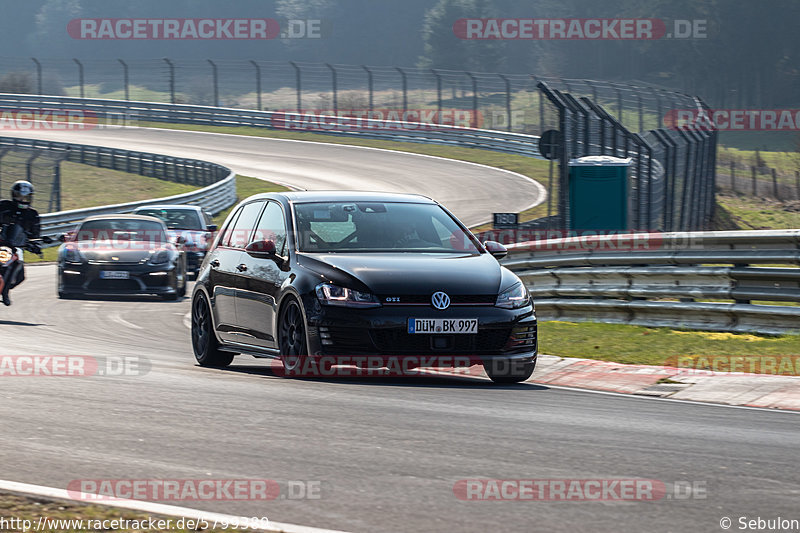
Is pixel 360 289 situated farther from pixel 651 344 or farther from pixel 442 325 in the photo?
pixel 651 344

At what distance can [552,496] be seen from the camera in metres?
5.17

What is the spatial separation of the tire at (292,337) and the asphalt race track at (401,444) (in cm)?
20

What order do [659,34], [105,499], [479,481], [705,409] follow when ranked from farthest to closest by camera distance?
[659,34], [705,409], [479,481], [105,499]

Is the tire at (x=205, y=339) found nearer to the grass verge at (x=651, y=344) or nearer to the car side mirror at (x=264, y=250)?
the car side mirror at (x=264, y=250)

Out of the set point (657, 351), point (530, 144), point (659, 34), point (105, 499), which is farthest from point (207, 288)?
point (659, 34)

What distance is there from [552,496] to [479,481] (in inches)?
14.8

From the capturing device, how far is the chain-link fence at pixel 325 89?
48.6m

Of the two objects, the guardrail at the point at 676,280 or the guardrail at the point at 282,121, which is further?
the guardrail at the point at 282,121

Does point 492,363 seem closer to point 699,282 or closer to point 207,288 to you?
point 207,288

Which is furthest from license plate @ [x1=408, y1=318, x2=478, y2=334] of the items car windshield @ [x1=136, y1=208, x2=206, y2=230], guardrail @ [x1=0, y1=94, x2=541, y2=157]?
guardrail @ [x1=0, y1=94, x2=541, y2=157]

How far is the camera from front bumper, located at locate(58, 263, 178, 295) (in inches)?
718

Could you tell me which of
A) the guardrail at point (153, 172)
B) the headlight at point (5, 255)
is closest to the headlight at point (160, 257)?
the headlight at point (5, 255)

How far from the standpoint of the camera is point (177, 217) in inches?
933

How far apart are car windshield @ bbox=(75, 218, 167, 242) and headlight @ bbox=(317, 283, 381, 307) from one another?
36.2 ft
